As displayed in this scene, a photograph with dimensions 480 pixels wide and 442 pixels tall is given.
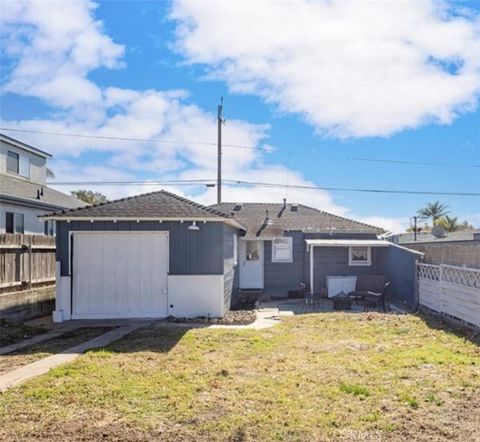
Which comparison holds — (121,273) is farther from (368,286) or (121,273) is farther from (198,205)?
(368,286)

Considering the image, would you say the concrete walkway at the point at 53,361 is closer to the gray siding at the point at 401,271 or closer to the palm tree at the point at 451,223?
the gray siding at the point at 401,271

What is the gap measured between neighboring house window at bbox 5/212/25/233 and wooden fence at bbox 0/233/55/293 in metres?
2.87

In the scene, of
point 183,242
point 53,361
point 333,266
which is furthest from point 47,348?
point 333,266

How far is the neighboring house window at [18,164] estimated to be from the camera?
59.5 feet

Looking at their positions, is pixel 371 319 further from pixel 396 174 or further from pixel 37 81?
pixel 396 174

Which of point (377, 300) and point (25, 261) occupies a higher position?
point (25, 261)

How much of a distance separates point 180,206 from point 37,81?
5691mm

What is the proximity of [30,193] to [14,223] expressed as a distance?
179 cm

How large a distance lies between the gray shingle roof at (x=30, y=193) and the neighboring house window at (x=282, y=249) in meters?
8.72

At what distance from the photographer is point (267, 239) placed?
56.6 feet

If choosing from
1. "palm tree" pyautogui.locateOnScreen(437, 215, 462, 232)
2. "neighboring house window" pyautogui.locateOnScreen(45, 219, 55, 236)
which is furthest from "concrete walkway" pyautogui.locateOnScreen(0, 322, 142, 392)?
"palm tree" pyautogui.locateOnScreen(437, 215, 462, 232)

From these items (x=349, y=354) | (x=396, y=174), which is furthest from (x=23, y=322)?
(x=396, y=174)

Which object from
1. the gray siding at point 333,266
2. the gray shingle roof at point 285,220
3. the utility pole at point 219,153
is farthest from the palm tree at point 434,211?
the gray siding at point 333,266

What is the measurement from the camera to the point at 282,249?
692 inches
